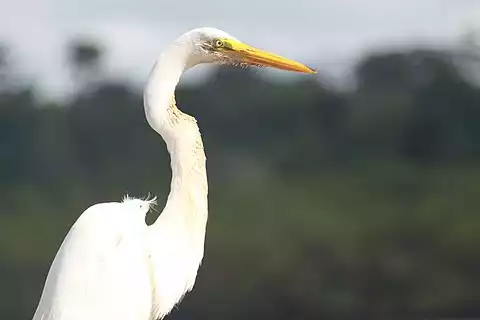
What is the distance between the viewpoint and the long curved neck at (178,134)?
86.0 inches

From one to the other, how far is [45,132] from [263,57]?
7.74m

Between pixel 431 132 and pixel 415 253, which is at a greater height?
pixel 431 132

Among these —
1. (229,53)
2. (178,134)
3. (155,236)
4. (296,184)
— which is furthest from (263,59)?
(296,184)

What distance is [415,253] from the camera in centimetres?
1040

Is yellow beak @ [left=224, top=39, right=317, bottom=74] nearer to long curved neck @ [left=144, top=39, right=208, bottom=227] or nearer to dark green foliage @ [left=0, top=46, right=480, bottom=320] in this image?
long curved neck @ [left=144, top=39, right=208, bottom=227]

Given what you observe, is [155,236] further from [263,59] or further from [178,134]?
[263,59]

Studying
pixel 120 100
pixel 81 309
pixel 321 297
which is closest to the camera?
pixel 81 309

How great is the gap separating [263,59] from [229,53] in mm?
75

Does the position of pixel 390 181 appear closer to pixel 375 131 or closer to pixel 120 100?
pixel 375 131

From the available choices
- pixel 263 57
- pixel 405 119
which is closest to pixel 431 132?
pixel 405 119

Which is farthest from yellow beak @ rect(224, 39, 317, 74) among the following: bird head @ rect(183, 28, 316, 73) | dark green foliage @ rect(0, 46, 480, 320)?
dark green foliage @ rect(0, 46, 480, 320)

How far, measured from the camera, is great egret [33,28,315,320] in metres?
2.17

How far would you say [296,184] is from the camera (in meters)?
10.3

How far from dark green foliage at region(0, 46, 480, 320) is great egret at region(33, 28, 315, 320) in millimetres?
6910
